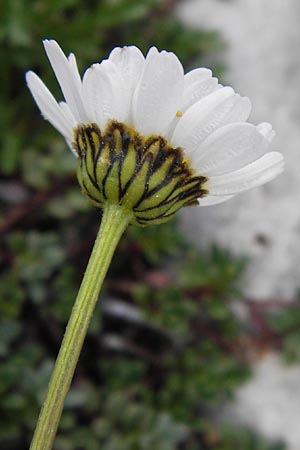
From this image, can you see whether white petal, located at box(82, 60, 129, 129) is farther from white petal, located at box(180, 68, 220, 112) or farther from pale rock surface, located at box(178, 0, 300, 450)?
pale rock surface, located at box(178, 0, 300, 450)

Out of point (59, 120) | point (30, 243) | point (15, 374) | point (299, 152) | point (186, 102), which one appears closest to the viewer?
point (186, 102)

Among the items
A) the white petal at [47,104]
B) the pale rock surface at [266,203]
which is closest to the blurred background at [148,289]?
the pale rock surface at [266,203]

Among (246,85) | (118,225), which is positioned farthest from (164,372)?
(118,225)

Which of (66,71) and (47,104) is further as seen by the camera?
(47,104)

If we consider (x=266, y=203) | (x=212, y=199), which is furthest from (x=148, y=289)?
(x=212, y=199)

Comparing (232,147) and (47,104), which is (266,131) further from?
(47,104)

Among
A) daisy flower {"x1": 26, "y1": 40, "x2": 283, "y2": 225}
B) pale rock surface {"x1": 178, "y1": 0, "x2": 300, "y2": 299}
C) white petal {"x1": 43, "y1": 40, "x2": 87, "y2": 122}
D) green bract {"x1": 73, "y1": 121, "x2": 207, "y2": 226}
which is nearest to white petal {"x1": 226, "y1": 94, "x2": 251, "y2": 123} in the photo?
daisy flower {"x1": 26, "y1": 40, "x2": 283, "y2": 225}

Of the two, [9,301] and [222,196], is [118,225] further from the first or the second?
[9,301]
